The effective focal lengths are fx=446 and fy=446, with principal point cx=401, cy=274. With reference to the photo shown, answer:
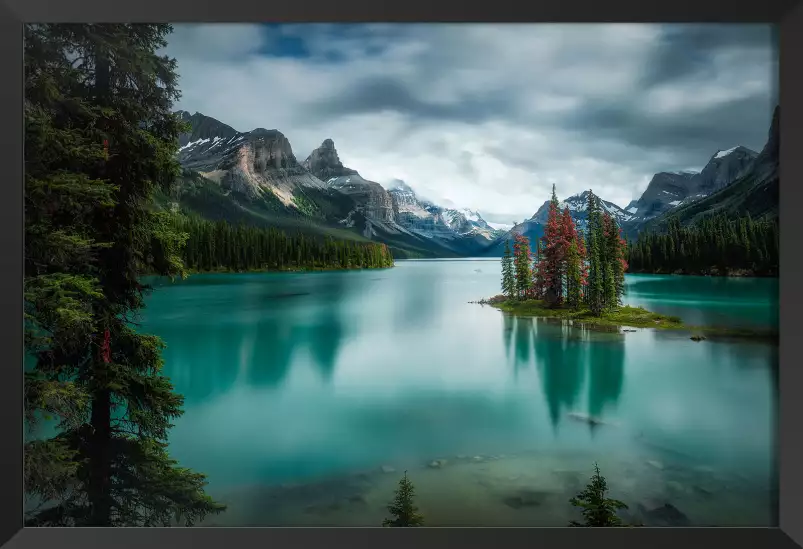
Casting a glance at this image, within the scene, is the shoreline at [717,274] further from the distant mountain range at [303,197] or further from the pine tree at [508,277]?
the distant mountain range at [303,197]

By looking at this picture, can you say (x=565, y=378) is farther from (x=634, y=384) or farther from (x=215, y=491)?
(x=215, y=491)

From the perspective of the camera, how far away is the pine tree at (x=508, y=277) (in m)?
4.07

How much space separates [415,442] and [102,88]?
3.58 metres

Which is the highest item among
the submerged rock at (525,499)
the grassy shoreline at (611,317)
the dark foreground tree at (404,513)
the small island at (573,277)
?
the small island at (573,277)

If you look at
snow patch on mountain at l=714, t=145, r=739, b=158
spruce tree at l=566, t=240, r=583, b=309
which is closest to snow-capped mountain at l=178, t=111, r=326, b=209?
spruce tree at l=566, t=240, r=583, b=309

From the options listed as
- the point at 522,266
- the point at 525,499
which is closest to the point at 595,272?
the point at 522,266

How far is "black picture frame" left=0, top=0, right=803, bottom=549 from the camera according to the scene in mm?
2680

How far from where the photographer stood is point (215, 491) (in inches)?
136

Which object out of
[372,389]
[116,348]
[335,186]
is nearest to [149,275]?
[116,348]

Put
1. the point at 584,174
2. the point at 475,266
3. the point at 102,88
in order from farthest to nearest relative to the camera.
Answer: the point at 475,266, the point at 584,174, the point at 102,88
